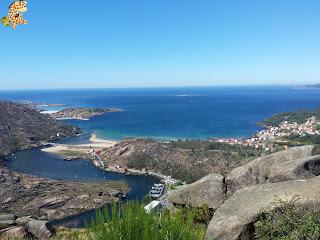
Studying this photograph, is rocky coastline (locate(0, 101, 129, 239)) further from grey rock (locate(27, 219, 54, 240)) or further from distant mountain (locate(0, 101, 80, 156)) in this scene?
distant mountain (locate(0, 101, 80, 156))

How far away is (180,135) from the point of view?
437ft

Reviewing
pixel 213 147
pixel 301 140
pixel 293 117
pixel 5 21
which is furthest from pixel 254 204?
pixel 293 117

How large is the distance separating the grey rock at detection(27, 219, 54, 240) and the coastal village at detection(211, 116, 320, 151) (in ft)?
263

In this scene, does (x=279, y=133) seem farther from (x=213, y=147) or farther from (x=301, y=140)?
(x=213, y=147)

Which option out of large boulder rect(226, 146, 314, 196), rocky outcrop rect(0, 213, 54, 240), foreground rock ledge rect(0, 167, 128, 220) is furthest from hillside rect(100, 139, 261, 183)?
large boulder rect(226, 146, 314, 196)

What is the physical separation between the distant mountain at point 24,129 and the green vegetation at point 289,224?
321ft

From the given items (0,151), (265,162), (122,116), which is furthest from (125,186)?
(122,116)

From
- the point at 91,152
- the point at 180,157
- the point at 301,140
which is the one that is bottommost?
the point at 91,152

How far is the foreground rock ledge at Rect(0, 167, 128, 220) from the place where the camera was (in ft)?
175

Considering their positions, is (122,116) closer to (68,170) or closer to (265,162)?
(68,170)

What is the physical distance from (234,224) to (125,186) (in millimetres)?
61381

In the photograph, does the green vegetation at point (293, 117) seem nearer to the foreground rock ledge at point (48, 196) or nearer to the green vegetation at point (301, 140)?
the green vegetation at point (301, 140)

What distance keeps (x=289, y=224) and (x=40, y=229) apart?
1647cm

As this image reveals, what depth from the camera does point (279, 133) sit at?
127 metres
